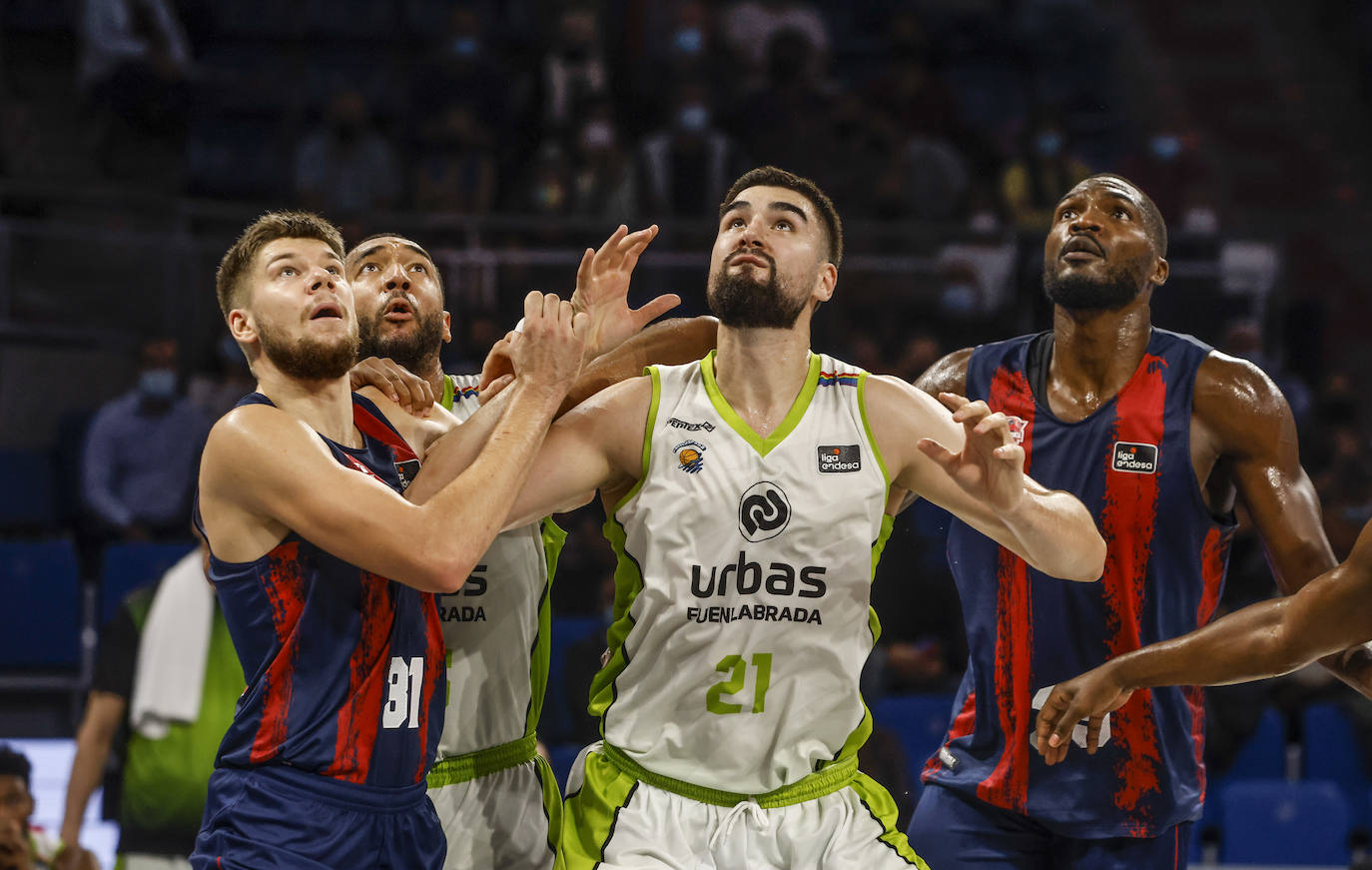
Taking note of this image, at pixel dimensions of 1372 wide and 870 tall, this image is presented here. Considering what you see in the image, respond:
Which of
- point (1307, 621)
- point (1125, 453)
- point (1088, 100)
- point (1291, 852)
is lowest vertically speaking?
point (1291, 852)

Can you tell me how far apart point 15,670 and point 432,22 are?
7424mm

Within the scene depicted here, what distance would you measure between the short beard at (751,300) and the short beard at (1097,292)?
1037 mm

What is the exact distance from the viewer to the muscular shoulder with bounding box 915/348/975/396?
484 centimetres

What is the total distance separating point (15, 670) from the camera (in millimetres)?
8789

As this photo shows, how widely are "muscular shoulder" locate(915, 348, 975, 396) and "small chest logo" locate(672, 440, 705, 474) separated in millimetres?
1065

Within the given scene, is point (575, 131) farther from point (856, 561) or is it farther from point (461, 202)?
point (856, 561)

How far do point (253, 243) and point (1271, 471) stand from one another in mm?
3008

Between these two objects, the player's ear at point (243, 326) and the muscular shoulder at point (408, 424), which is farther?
the muscular shoulder at point (408, 424)

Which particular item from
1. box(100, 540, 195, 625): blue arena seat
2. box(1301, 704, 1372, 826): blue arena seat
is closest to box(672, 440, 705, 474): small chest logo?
box(100, 540, 195, 625): blue arena seat

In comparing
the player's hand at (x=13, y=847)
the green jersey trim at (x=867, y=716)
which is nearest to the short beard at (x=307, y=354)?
the green jersey trim at (x=867, y=716)

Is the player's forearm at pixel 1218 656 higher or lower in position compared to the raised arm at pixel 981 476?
lower

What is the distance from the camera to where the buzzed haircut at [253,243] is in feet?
12.7

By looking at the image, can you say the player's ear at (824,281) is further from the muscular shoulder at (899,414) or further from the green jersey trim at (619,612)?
the green jersey trim at (619,612)

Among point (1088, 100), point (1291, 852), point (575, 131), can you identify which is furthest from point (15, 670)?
point (1088, 100)
